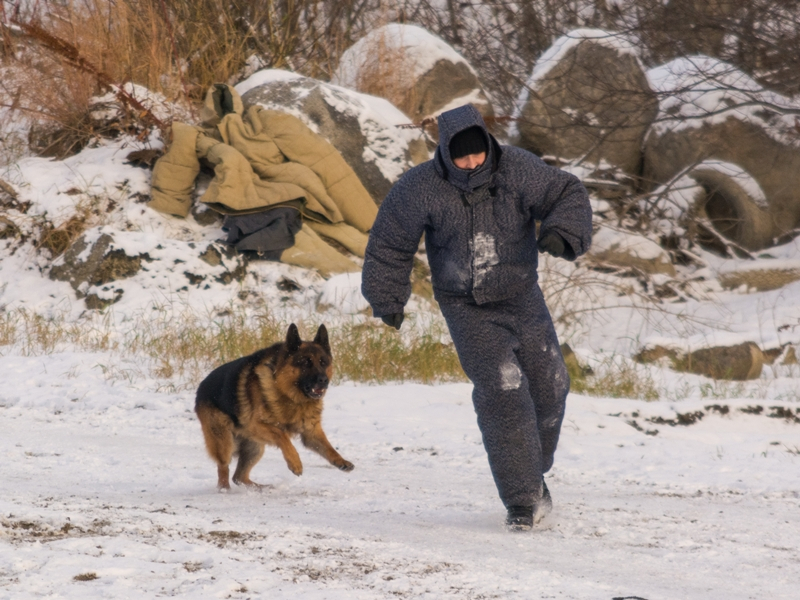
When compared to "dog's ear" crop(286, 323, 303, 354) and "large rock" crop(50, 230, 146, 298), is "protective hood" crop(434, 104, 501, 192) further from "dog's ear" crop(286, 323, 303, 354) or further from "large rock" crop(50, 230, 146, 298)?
"large rock" crop(50, 230, 146, 298)

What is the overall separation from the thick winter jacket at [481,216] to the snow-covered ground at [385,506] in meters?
0.99

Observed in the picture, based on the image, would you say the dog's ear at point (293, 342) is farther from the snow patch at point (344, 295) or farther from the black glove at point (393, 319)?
the snow patch at point (344, 295)

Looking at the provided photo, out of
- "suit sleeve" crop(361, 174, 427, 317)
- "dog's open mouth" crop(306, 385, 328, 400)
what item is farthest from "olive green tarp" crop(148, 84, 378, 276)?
"suit sleeve" crop(361, 174, 427, 317)

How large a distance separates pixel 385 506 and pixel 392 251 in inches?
45.4

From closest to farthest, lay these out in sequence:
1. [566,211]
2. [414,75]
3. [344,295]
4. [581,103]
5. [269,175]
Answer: [566,211], [344,295], [269,175], [581,103], [414,75]

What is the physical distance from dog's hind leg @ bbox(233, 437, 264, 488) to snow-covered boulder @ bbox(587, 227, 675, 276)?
8.30 m

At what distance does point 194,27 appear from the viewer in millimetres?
12797

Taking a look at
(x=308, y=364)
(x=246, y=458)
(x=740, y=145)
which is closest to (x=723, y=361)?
(x=740, y=145)

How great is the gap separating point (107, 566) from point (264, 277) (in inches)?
318

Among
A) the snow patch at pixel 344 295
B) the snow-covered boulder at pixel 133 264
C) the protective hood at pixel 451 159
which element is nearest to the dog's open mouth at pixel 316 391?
the protective hood at pixel 451 159

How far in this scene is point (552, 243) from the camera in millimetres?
3545

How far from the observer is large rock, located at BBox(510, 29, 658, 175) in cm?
1279

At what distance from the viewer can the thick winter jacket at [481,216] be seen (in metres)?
3.66

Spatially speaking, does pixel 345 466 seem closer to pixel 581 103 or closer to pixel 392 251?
pixel 392 251
